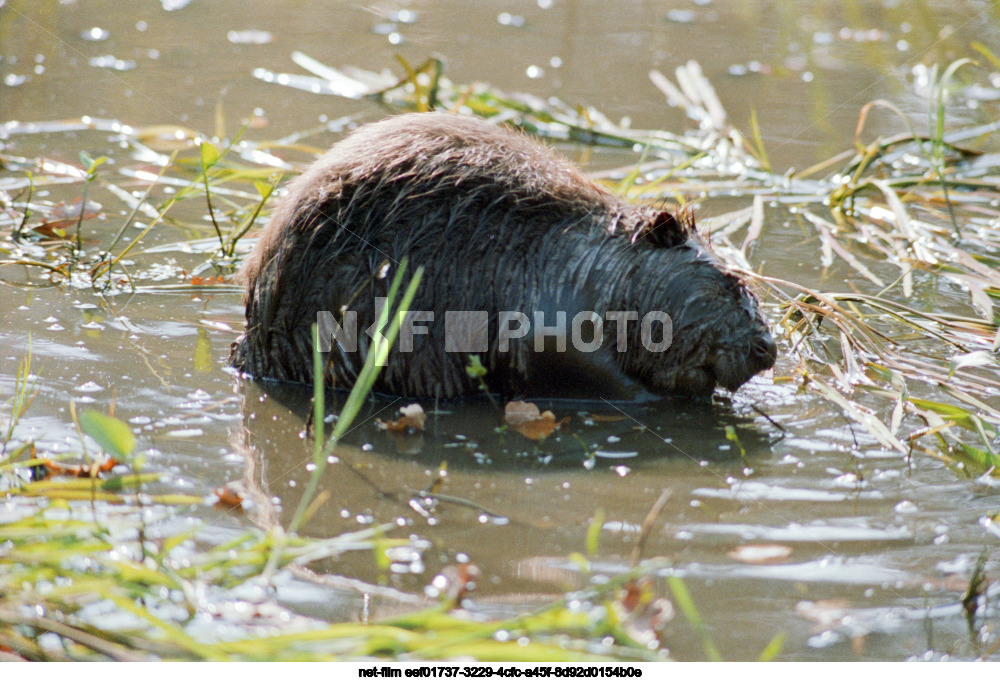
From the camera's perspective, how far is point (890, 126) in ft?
22.3

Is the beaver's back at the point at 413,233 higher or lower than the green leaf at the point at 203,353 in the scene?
higher

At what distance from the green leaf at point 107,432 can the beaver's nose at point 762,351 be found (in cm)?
211

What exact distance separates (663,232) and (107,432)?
78.3 inches

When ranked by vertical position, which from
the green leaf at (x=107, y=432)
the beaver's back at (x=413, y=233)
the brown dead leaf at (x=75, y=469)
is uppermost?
the beaver's back at (x=413, y=233)

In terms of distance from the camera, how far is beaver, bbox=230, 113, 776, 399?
3.31m

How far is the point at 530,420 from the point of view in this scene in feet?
10.8

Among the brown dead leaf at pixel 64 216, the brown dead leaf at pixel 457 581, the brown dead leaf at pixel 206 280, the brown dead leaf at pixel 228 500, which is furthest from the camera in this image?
the brown dead leaf at pixel 64 216

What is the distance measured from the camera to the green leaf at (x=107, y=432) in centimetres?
234

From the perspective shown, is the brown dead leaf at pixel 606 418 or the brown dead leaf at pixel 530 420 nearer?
the brown dead leaf at pixel 530 420

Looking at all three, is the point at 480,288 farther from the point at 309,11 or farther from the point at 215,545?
the point at 309,11

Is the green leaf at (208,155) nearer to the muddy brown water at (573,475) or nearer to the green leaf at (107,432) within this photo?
the muddy brown water at (573,475)

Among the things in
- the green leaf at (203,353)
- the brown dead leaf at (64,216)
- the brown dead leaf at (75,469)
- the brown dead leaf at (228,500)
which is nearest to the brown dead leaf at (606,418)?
the brown dead leaf at (228,500)

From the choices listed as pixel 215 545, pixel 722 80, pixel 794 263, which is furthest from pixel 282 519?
pixel 722 80

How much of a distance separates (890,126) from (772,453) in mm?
4480
